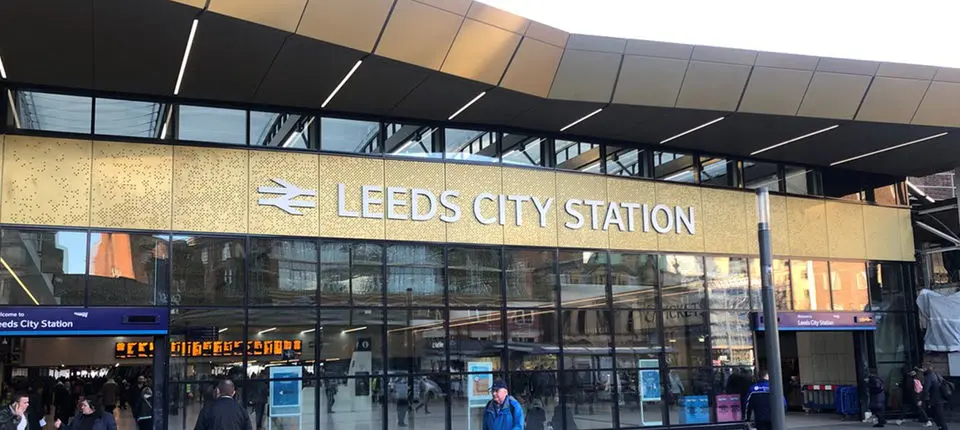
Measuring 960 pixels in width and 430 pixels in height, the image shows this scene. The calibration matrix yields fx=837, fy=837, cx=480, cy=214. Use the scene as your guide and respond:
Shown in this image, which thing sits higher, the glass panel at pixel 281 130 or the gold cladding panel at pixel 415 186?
the glass panel at pixel 281 130

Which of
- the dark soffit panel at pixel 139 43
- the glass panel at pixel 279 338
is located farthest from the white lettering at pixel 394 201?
the dark soffit panel at pixel 139 43

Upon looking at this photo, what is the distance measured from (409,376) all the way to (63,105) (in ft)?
24.3

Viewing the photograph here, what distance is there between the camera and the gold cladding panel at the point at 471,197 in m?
16.2

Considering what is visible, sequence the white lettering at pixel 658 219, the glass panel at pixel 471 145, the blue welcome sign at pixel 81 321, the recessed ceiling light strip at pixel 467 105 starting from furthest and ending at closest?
the white lettering at pixel 658 219 → the glass panel at pixel 471 145 → the recessed ceiling light strip at pixel 467 105 → the blue welcome sign at pixel 81 321

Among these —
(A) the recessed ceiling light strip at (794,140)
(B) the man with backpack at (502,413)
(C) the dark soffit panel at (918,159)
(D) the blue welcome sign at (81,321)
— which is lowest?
(B) the man with backpack at (502,413)

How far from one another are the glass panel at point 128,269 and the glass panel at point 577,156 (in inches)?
313

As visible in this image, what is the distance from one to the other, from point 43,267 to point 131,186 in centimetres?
180

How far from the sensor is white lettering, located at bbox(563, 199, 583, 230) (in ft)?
56.8

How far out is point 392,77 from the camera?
13.6 meters

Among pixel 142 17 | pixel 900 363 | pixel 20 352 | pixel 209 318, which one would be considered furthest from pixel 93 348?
pixel 900 363

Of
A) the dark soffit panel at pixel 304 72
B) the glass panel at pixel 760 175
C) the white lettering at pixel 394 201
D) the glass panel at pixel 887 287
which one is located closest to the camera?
the dark soffit panel at pixel 304 72

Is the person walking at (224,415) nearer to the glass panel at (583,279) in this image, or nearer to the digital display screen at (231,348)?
the digital display screen at (231,348)

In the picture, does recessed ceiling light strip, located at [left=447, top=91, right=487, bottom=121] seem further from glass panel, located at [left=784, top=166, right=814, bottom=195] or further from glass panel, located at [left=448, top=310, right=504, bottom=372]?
glass panel, located at [left=784, top=166, right=814, bottom=195]

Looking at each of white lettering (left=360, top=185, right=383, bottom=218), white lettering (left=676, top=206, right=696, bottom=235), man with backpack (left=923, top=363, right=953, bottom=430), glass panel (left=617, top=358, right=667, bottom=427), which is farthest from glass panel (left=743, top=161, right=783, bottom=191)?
white lettering (left=360, top=185, right=383, bottom=218)
